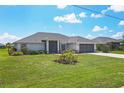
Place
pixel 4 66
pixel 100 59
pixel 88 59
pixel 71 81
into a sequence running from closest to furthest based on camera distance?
pixel 71 81 < pixel 4 66 < pixel 88 59 < pixel 100 59

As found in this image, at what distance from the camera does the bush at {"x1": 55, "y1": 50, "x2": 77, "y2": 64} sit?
1023cm

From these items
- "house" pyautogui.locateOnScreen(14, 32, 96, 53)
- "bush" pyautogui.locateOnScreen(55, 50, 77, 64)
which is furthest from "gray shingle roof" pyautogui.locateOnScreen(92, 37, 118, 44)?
"bush" pyautogui.locateOnScreen(55, 50, 77, 64)

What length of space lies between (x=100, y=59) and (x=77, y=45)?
111 centimetres

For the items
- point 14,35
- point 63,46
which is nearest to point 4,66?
point 14,35

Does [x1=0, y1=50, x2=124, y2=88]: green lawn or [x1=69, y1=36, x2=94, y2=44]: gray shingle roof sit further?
[x1=69, y1=36, x2=94, y2=44]: gray shingle roof

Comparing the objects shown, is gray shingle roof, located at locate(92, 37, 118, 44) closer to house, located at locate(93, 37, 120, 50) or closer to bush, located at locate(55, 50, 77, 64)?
house, located at locate(93, 37, 120, 50)

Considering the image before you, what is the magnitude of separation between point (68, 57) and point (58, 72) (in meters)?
1.74

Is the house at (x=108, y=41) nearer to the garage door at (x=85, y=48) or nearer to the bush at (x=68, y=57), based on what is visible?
the garage door at (x=85, y=48)

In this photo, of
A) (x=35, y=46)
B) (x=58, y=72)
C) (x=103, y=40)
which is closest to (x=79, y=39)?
(x=103, y=40)

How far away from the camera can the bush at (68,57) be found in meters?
10.2

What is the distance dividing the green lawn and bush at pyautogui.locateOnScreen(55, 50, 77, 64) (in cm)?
24

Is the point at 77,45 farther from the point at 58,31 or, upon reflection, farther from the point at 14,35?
the point at 14,35

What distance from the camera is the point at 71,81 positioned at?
7.56 meters

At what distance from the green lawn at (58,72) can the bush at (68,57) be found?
0.24 m
